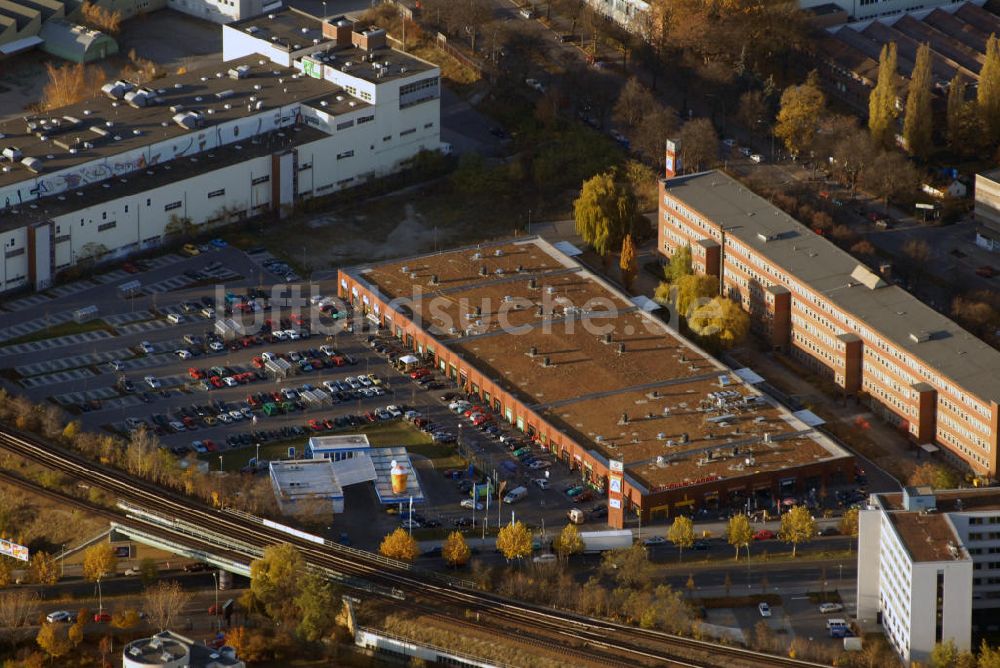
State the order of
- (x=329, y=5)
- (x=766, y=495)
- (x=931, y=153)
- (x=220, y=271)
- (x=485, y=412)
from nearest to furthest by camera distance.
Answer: (x=766, y=495)
(x=485, y=412)
(x=220, y=271)
(x=931, y=153)
(x=329, y=5)

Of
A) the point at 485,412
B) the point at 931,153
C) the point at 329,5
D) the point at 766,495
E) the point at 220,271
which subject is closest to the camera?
the point at 766,495

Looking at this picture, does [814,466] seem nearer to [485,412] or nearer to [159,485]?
[485,412]

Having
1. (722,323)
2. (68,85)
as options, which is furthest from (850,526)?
(68,85)

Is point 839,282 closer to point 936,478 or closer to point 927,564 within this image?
point 936,478

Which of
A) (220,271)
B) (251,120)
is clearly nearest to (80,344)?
(220,271)

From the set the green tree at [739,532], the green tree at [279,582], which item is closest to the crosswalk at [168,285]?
the green tree at [279,582]

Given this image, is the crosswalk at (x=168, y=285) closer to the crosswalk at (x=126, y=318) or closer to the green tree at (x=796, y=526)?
the crosswalk at (x=126, y=318)

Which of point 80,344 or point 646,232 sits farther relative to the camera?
point 646,232
